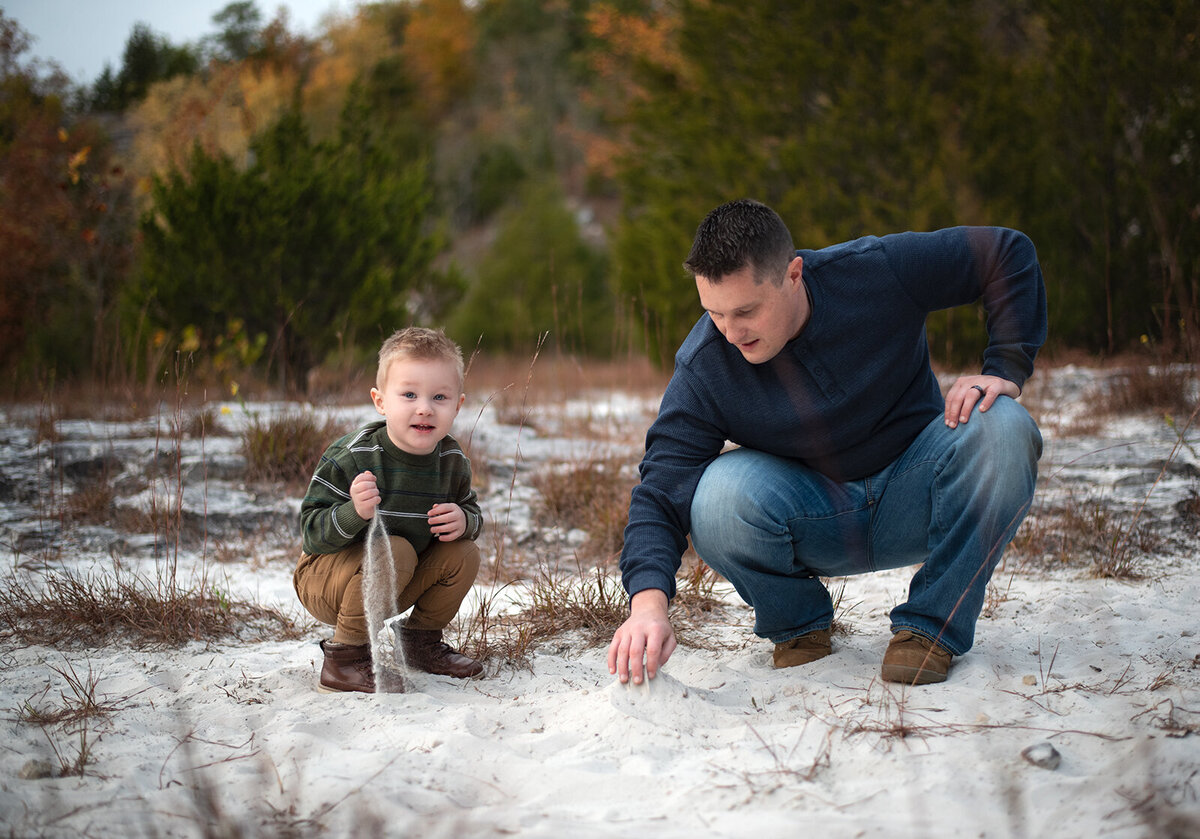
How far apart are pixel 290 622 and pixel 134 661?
460mm

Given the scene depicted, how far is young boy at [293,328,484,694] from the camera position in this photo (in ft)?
6.73

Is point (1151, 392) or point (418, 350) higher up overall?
point (418, 350)

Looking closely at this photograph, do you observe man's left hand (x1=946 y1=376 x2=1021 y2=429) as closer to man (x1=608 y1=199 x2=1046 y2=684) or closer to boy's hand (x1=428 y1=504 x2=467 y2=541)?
man (x1=608 y1=199 x2=1046 y2=684)

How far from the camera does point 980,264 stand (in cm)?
225

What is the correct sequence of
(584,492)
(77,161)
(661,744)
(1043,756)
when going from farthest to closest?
(77,161), (584,492), (661,744), (1043,756)

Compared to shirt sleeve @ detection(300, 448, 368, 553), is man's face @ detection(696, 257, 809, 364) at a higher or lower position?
higher

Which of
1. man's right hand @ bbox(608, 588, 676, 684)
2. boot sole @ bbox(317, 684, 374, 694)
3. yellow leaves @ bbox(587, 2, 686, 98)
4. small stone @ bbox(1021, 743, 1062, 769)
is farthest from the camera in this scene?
yellow leaves @ bbox(587, 2, 686, 98)

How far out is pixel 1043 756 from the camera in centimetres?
160

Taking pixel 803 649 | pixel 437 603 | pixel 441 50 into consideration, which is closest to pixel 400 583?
pixel 437 603

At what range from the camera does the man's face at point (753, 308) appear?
2.00 m

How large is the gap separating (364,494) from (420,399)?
26cm

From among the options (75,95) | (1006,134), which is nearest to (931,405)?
(1006,134)

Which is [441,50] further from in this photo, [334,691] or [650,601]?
[650,601]

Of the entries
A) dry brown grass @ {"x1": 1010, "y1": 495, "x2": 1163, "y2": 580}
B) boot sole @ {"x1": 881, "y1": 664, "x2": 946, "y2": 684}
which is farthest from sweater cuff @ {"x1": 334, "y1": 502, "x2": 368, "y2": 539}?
dry brown grass @ {"x1": 1010, "y1": 495, "x2": 1163, "y2": 580}
